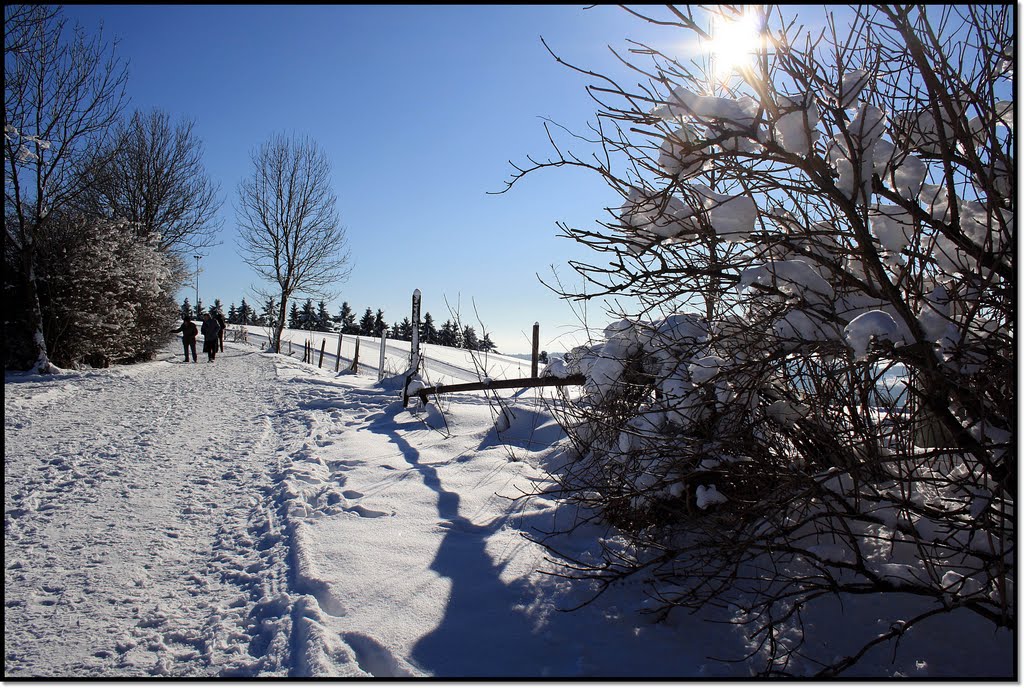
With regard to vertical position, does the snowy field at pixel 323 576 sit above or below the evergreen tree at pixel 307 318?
below

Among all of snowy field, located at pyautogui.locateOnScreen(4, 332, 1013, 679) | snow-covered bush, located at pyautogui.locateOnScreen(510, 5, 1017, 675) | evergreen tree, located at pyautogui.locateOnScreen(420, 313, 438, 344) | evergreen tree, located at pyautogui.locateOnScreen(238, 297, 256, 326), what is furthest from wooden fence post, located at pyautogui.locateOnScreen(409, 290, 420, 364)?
evergreen tree, located at pyautogui.locateOnScreen(238, 297, 256, 326)

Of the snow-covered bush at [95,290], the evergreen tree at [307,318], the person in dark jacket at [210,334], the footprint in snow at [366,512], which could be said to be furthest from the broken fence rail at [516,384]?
the evergreen tree at [307,318]

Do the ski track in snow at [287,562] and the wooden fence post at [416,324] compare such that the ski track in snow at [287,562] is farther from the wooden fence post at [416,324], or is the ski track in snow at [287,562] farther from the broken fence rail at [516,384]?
the wooden fence post at [416,324]

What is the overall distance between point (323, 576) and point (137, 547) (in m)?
1.45

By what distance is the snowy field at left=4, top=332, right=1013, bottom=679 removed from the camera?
237 centimetres

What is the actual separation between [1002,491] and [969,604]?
1.47 ft

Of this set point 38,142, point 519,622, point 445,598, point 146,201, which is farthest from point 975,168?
point 146,201

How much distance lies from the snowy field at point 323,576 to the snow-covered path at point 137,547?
0.6 inches

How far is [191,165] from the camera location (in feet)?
75.7

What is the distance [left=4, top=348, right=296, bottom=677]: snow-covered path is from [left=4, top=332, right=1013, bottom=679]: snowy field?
1 centimetres

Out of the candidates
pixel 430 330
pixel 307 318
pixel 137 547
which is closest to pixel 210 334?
pixel 137 547

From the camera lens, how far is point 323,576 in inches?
125

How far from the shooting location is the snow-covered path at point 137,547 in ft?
8.10

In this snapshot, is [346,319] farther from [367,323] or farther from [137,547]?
[137,547]
